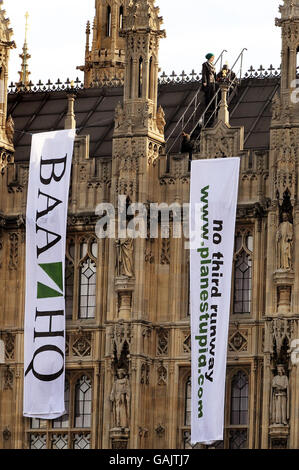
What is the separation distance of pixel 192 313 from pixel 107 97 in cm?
1211

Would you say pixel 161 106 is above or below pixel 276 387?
above

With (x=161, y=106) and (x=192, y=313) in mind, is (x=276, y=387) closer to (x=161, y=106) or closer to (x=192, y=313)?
(x=192, y=313)

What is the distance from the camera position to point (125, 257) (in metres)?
82.1

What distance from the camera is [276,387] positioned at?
79.3 meters

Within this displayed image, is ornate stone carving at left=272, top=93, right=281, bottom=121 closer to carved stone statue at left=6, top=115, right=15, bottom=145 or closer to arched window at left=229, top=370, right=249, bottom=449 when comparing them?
arched window at left=229, top=370, right=249, bottom=449

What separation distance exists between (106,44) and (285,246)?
2374cm

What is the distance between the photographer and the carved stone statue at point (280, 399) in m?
79.1

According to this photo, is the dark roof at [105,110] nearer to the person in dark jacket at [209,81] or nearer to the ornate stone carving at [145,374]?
the person in dark jacket at [209,81]

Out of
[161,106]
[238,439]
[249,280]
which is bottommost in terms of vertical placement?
[238,439]

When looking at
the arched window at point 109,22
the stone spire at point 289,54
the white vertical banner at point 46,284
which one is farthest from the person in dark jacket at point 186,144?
the arched window at point 109,22

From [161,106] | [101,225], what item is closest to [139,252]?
[101,225]

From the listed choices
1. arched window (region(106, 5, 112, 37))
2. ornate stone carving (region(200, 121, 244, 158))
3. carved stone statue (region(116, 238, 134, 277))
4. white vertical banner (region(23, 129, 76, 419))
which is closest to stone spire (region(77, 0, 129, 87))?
arched window (region(106, 5, 112, 37))

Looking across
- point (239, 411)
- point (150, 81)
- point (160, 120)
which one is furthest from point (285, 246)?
point (150, 81)

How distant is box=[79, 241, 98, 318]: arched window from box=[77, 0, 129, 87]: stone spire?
669 inches
